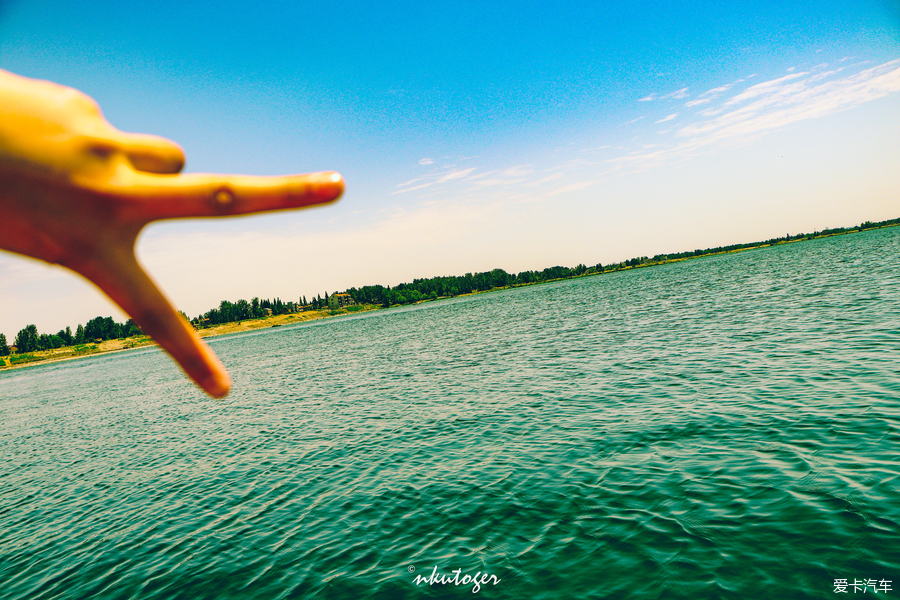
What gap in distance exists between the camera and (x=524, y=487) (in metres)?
Result: 15.4

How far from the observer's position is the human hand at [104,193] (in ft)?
4.72

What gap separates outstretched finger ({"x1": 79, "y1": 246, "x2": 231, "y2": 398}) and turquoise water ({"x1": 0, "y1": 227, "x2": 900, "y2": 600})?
11473 mm

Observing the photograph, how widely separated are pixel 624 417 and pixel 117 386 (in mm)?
78610

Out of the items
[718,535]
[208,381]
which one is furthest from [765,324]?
[208,381]

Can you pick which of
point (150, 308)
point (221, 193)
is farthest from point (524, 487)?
point (221, 193)

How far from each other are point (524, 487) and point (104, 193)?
1584 cm

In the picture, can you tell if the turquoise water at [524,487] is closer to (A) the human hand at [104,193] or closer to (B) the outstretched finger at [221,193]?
(A) the human hand at [104,193]

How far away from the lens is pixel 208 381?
183 cm

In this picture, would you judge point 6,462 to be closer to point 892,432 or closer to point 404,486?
point 404,486

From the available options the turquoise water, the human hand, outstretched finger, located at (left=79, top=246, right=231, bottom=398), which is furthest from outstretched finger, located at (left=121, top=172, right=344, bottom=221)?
the turquoise water

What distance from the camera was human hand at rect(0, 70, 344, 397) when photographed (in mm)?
1438

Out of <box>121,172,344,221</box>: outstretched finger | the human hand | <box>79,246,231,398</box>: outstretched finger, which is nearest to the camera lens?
the human hand

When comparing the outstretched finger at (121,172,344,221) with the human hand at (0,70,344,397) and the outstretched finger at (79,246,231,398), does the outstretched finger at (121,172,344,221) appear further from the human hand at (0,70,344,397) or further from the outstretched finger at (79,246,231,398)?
the outstretched finger at (79,246,231,398)

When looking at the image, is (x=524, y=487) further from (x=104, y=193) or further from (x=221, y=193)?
(x=104, y=193)
